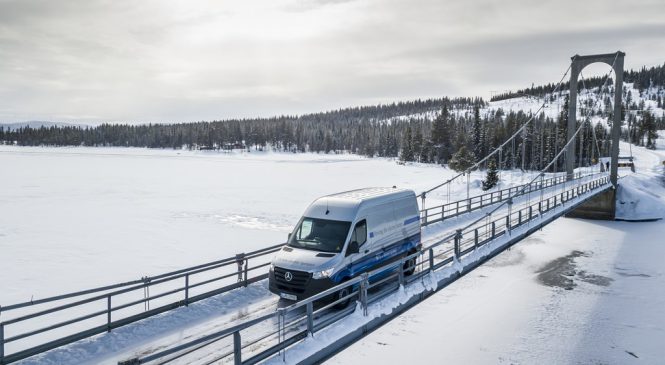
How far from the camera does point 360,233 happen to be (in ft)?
40.8

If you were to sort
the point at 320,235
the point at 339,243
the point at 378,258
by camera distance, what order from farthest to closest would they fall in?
the point at 378,258, the point at 320,235, the point at 339,243

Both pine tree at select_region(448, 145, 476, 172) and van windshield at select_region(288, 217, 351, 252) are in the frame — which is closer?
van windshield at select_region(288, 217, 351, 252)

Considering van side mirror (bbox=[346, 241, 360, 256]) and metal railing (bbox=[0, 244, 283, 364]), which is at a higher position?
van side mirror (bbox=[346, 241, 360, 256])

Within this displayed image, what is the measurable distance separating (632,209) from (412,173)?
138 feet

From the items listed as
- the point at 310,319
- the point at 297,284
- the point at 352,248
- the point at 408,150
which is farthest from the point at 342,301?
the point at 408,150

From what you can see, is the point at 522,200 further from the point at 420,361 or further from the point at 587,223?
the point at 420,361

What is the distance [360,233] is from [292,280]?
2.20 metres

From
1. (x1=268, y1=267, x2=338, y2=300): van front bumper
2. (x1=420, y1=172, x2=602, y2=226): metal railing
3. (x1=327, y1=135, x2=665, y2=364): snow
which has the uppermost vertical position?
(x1=268, y1=267, x2=338, y2=300): van front bumper

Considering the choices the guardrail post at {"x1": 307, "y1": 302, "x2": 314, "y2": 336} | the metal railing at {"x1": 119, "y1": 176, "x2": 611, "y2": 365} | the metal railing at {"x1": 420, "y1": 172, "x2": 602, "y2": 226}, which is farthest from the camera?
the metal railing at {"x1": 420, "y1": 172, "x2": 602, "y2": 226}

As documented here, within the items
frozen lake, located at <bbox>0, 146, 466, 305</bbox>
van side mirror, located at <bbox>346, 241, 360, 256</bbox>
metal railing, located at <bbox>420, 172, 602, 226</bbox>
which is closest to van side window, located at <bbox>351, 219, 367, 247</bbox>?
van side mirror, located at <bbox>346, 241, 360, 256</bbox>

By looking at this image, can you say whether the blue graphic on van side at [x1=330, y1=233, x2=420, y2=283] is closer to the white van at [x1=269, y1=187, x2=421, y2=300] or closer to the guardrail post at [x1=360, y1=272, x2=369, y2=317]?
the white van at [x1=269, y1=187, x2=421, y2=300]

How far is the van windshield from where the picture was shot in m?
12.0

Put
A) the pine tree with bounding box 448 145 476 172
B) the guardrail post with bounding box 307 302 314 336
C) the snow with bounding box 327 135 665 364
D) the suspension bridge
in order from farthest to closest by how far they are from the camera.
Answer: the pine tree with bounding box 448 145 476 172, the snow with bounding box 327 135 665 364, the guardrail post with bounding box 307 302 314 336, the suspension bridge

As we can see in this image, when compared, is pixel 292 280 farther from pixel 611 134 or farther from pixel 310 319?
pixel 611 134
